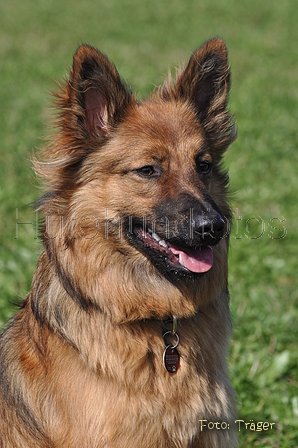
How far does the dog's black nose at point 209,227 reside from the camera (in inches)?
118

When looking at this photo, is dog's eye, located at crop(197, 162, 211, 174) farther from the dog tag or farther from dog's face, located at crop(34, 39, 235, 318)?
the dog tag

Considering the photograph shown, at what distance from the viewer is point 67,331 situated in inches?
123

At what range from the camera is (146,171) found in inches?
131

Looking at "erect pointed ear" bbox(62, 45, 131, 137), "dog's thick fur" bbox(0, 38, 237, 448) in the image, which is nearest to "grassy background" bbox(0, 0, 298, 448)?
"erect pointed ear" bbox(62, 45, 131, 137)

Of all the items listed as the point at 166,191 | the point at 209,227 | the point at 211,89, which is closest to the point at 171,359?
the point at 209,227

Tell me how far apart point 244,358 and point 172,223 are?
6.67 ft

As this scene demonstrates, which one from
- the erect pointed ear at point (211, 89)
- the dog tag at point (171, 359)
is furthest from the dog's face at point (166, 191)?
the dog tag at point (171, 359)

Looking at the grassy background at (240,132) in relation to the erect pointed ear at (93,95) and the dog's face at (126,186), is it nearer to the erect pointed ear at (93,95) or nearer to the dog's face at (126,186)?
the erect pointed ear at (93,95)

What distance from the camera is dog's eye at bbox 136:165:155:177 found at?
333cm

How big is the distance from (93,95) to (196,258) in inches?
47.1

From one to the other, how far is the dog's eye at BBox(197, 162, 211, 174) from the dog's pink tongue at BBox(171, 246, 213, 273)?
21.5 inches

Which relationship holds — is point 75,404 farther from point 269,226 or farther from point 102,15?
point 102,15

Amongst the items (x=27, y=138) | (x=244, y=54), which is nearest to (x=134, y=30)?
(x=244, y=54)

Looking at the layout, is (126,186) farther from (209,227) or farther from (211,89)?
(211,89)
